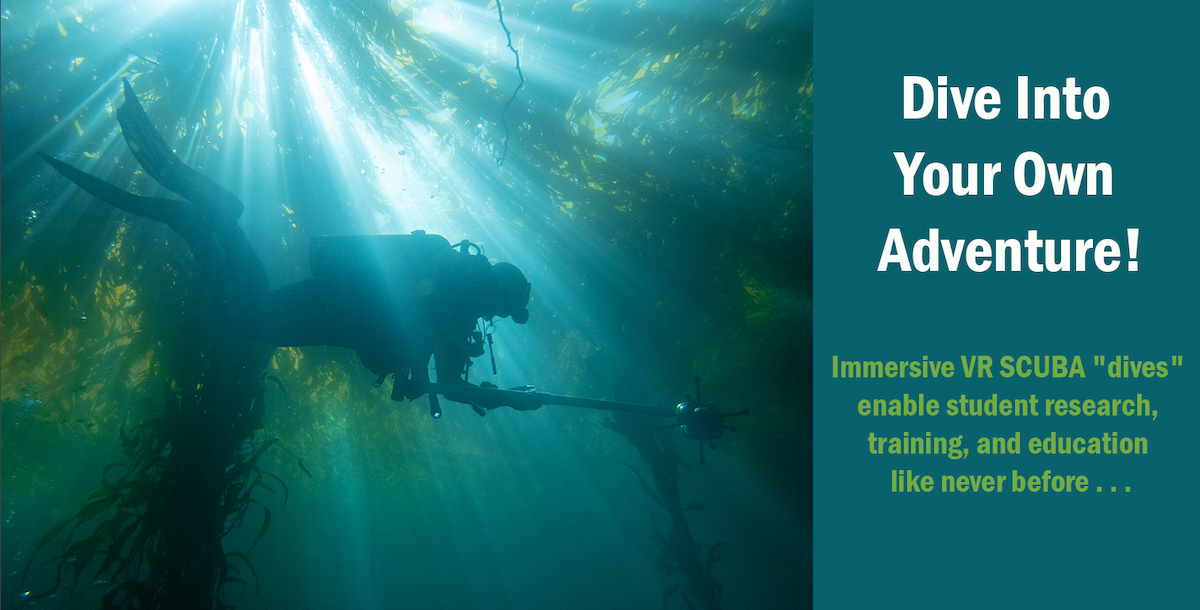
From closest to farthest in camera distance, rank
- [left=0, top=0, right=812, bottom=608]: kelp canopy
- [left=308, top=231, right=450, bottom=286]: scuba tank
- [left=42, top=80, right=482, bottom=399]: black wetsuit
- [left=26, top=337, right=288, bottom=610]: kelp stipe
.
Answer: [left=42, top=80, right=482, bottom=399]: black wetsuit < [left=308, top=231, right=450, bottom=286]: scuba tank < [left=0, top=0, right=812, bottom=608]: kelp canopy < [left=26, top=337, right=288, bottom=610]: kelp stipe

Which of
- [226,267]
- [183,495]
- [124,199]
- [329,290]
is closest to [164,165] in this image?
[124,199]

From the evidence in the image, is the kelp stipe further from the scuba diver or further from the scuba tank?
the scuba tank

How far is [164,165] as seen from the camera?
3.75m

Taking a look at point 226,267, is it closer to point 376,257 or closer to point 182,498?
point 376,257

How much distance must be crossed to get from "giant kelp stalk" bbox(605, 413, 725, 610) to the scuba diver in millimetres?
2694

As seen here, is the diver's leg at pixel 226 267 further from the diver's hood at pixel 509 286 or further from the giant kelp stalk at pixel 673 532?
the giant kelp stalk at pixel 673 532

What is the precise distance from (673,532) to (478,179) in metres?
6.64

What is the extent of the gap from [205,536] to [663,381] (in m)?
6.25

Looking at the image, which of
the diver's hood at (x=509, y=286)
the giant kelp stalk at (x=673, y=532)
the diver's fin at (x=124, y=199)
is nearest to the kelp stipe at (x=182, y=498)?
the diver's fin at (x=124, y=199)

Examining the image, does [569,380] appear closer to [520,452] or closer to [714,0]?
[714,0]

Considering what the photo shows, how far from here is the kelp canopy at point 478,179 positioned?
4.89 meters

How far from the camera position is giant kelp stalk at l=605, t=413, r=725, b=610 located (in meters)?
5.85

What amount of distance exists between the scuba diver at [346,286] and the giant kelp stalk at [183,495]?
2456mm

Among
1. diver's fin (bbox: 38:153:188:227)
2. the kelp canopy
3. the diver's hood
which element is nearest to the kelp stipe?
the kelp canopy
